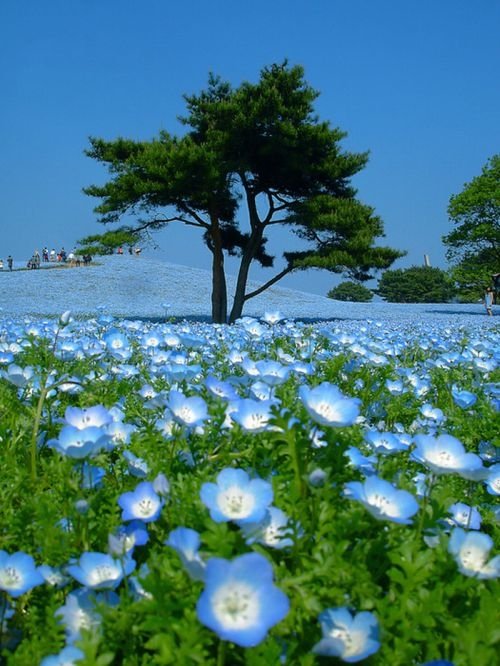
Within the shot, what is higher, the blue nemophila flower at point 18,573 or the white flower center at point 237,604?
the white flower center at point 237,604

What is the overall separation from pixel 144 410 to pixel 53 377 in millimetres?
402

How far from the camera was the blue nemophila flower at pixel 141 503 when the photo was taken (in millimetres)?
1270

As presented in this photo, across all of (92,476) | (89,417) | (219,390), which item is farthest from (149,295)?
(92,476)

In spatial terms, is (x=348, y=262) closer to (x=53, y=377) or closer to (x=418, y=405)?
(x=418, y=405)

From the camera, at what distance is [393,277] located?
5769cm

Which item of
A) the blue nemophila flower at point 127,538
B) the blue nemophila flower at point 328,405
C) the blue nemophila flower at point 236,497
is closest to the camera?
the blue nemophila flower at point 236,497

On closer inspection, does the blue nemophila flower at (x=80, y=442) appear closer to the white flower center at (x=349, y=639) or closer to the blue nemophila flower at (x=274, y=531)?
the blue nemophila flower at (x=274, y=531)

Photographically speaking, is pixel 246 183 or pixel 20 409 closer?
pixel 20 409

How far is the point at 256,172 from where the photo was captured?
17.7m

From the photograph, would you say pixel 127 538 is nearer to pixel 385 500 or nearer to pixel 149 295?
pixel 385 500

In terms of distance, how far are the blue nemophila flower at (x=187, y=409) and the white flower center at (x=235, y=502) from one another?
403 mm

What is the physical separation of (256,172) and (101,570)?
1730cm

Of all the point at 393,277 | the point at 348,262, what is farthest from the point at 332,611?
the point at 393,277

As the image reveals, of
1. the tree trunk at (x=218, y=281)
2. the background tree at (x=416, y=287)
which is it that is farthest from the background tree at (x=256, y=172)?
the background tree at (x=416, y=287)
